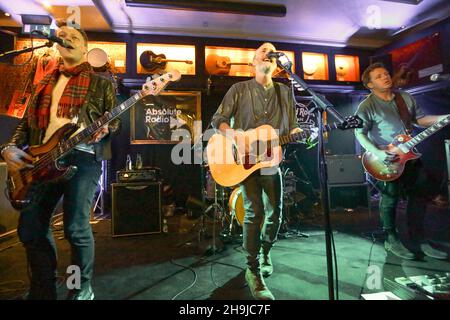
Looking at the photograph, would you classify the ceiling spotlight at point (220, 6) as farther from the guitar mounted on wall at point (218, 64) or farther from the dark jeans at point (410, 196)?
the dark jeans at point (410, 196)

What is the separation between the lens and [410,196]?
113 inches

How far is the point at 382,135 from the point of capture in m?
2.92

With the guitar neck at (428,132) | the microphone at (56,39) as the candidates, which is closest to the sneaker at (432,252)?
the guitar neck at (428,132)

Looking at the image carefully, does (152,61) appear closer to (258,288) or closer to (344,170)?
(344,170)

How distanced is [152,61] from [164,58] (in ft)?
0.96

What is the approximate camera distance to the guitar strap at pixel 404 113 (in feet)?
9.47

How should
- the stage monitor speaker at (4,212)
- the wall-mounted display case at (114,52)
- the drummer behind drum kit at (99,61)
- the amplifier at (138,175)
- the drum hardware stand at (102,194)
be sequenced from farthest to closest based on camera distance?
→ the wall-mounted display case at (114,52) → the drum hardware stand at (102,194) → the drummer behind drum kit at (99,61) → the amplifier at (138,175) → the stage monitor speaker at (4,212)

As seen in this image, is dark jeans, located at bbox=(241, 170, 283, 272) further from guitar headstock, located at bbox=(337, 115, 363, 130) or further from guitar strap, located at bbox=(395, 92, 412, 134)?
guitar strap, located at bbox=(395, 92, 412, 134)

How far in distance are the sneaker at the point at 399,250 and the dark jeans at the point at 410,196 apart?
4.4 inches

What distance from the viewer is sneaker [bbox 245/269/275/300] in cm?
189

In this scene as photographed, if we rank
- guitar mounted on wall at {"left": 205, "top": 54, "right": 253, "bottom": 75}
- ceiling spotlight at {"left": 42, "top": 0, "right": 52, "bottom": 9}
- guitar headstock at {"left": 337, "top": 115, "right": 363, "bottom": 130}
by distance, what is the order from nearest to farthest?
1. guitar headstock at {"left": 337, "top": 115, "right": 363, "bottom": 130}
2. ceiling spotlight at {"left": 42, "top": 0, "right": 52, "bottom": 9}
3. guitar mounted on wall at {"left": 205, "top": 54, "right": 253, "bottom": 75}

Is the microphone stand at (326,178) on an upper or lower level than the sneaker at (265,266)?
upper

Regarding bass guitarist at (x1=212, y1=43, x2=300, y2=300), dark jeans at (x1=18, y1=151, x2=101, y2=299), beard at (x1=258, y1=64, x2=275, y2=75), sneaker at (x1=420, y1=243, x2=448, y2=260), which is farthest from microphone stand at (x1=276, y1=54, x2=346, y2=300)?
sneaker at (x1=420, y1=243, x2=448, y2=260)

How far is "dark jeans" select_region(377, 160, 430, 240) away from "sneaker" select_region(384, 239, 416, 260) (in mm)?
111
